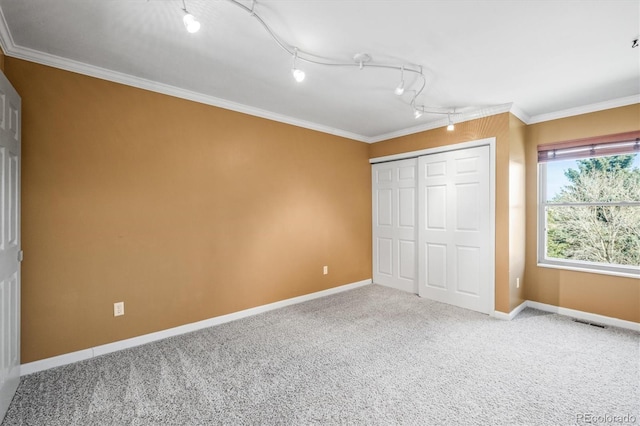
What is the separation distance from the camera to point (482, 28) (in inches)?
76.5

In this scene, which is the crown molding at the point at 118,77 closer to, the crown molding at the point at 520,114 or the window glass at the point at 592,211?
the crown molding at the point at 520,114

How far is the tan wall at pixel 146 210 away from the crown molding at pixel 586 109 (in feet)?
9.79

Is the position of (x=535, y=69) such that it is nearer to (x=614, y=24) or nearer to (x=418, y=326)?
(x=614, y=24)

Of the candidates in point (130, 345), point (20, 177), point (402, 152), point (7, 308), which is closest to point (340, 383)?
point (130, 345)

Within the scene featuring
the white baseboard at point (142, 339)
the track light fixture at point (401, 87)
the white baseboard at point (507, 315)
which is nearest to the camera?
the white baseboard at point (142, 339)

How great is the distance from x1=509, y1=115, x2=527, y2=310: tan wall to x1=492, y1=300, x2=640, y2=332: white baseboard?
0.10 metres

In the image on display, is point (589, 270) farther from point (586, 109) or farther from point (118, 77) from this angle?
point (118, 77)

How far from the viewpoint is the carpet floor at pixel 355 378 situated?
1.83 meters

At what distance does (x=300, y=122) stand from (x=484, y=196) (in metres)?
2.59

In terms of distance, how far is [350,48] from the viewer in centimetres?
217

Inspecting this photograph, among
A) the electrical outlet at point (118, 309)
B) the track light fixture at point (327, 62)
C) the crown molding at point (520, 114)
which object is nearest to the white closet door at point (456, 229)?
the crown molding at point (520, 114)

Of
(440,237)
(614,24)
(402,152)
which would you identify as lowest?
(440,237)

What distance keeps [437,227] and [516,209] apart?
95 cm

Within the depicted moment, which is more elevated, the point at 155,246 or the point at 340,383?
the point at 155,246
